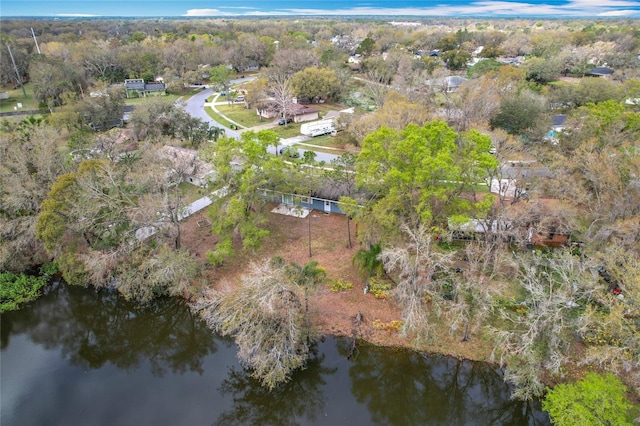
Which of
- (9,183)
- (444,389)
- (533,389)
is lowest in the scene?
(444,389)

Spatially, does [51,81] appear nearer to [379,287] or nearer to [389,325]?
[379,287]

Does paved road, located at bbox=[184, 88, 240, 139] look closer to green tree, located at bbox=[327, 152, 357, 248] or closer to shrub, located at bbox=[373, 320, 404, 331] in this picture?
green tree, located at bbox=[327, 152, 357, 248]

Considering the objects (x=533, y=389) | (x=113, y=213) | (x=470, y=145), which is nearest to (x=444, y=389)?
(x=533, y=389)

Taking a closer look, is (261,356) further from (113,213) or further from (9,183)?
(9,183)

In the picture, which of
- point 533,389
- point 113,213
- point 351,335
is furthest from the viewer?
point 113,213

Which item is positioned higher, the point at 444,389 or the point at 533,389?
the point at 533,389

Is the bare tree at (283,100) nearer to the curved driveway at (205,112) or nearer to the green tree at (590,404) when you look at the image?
the curved driveway at (205,112)

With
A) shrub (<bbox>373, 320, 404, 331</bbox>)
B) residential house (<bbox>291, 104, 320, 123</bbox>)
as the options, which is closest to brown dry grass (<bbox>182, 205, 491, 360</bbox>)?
shrub (<bbox>373, 320, 404, 331</bbox>)
